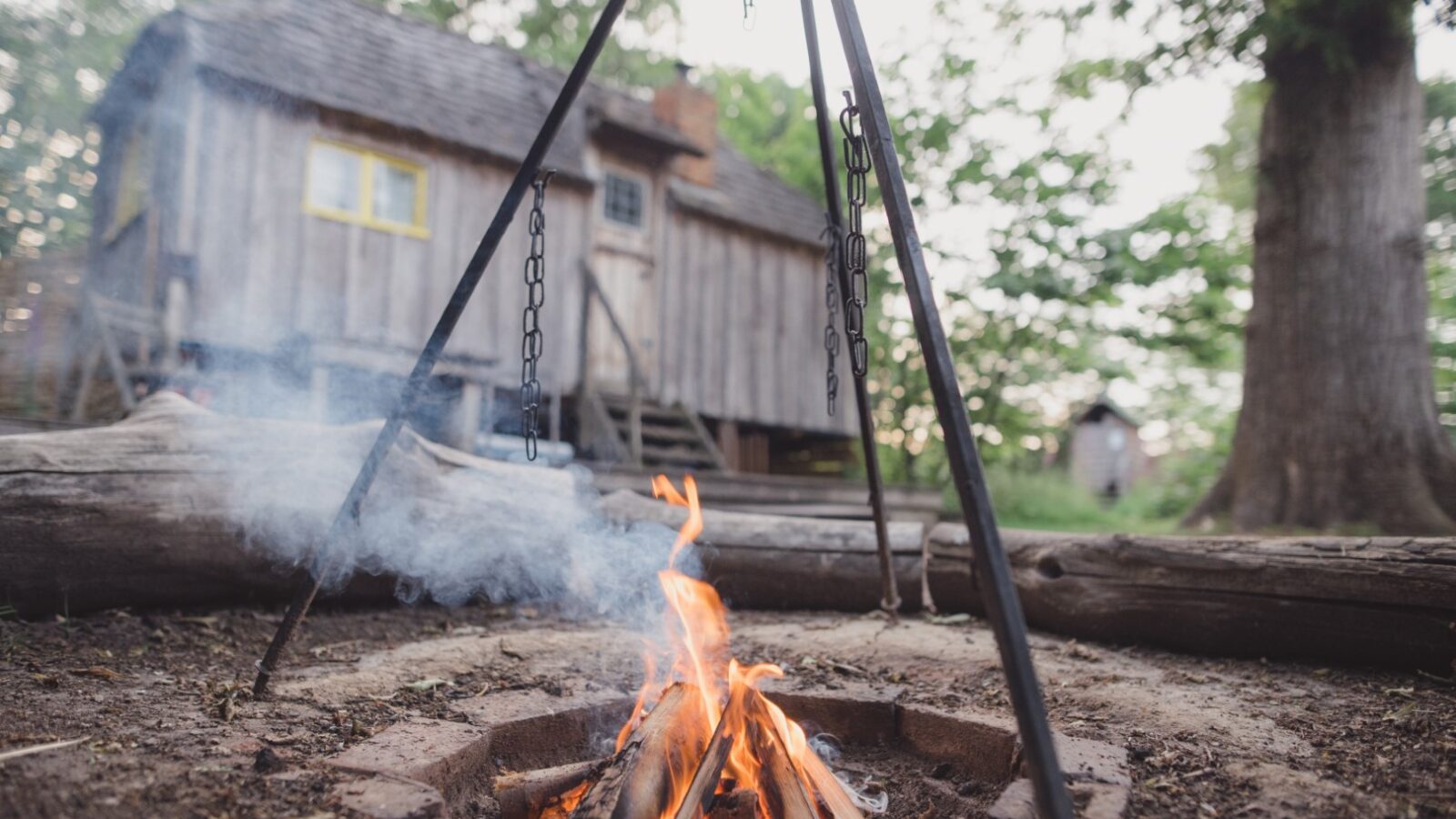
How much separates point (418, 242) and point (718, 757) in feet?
24.3

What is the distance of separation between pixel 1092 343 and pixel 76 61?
15084 mm

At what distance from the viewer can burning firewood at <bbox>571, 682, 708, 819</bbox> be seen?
186 centimetres

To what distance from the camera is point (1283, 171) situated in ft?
19.6

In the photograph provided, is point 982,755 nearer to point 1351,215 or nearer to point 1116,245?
point 1351,215

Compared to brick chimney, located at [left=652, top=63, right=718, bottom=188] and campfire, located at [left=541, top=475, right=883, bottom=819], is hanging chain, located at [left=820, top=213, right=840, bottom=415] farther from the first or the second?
brick chimney, located at [left=652, top=63, right=718, bottom=188]

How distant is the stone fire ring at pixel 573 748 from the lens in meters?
1.79

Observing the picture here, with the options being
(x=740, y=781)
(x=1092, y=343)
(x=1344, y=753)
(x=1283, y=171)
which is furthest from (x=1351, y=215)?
(x=1092, y=343)

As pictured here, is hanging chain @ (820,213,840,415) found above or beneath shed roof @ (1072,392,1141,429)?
beneath

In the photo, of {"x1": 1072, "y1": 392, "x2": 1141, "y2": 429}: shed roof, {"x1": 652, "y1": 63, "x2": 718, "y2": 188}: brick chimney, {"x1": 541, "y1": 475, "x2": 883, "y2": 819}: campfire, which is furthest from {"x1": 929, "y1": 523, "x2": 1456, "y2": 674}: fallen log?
{"x1": 1072, "y1": 392, "x2": 1141, "y2": 429}: shed roof

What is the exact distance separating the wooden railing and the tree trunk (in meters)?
5.10

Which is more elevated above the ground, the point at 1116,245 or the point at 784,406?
the point at 1116,245

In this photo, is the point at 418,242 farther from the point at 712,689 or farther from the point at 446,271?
the point at 712,689

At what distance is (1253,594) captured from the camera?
311cm

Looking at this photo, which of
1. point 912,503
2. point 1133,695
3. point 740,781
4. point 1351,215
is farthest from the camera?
point 912,503
